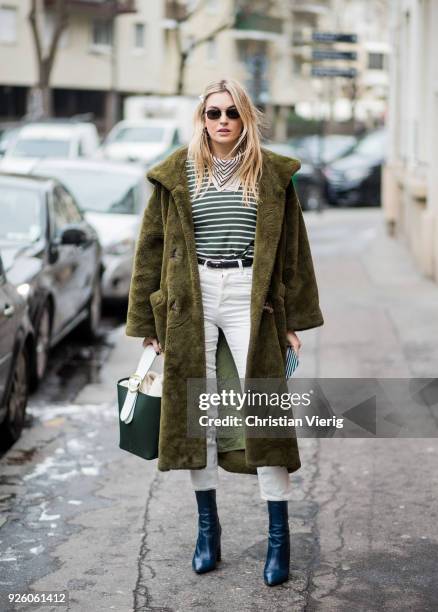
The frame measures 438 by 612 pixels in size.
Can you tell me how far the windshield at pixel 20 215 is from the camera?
30.6 feet

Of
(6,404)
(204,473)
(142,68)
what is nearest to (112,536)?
(204,473)

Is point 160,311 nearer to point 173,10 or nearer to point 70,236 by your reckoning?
point 70,236

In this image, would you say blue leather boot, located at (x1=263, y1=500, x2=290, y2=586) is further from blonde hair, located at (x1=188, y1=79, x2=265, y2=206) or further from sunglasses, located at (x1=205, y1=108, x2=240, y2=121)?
sunglasses, located at (x1=205, y1=108, x2=240, y2=121)

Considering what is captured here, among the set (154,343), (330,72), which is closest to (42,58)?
(330,72)

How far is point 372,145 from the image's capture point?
1244 inches

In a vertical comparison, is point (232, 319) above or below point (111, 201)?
above

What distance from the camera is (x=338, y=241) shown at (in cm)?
2039

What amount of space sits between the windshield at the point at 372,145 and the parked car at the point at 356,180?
12 cm

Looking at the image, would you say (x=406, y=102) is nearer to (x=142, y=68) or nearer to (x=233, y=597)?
(x=233, y=597)

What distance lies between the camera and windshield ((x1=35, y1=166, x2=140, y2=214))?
545 inches

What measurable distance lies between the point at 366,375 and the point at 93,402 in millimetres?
1951

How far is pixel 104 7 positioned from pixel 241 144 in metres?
48.3

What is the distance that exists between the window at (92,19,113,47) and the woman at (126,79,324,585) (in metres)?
48.7

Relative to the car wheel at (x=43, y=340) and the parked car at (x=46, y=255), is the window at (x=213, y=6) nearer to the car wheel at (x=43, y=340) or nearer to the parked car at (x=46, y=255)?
the parked car at (x=46, y=255)
